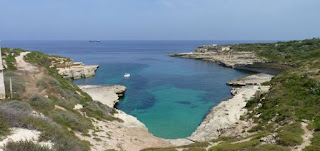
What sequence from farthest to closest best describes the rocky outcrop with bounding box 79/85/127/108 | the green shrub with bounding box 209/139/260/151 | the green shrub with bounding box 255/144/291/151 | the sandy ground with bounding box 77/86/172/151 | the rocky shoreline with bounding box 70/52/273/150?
1. the rocky outcrop with bounding box 79/85/127/108
2. the rocky shoreline with bounding box 70/52/273/150
3. the sandy ground with bounding box 77/86/172/151
4. the green shrub with bounding box 209/139/260/151
5. the green shrub with bounding box 255/144/291/151

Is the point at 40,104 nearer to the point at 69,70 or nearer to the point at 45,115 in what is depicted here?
the point at 45,115

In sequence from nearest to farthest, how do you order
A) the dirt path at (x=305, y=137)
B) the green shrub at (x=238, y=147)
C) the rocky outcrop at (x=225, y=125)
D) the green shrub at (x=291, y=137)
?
the dirt path at (x=305, y=137), the green shrub at (x=238, y=147), the green shrub at (x=291, y=137), the rocky outcrop at (x=225, y=125)

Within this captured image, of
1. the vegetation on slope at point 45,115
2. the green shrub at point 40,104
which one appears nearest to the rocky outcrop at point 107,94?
the vegetation on slope at point 45,115

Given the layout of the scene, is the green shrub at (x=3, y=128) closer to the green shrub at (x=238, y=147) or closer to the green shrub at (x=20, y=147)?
the green shrub at (x=20, y=147)

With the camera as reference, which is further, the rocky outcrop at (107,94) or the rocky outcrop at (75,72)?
the rocky outcrop at (75,72)

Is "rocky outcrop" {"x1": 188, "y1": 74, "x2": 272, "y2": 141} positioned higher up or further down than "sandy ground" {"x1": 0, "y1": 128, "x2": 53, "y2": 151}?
further down

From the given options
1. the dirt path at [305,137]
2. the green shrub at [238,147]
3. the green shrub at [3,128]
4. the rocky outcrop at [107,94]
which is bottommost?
the rocky outcrop at [107,94]

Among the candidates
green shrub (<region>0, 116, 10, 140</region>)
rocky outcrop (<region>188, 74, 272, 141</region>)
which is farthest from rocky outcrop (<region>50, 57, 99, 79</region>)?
green shrub (<region>0, 116, 10, 140</region>)

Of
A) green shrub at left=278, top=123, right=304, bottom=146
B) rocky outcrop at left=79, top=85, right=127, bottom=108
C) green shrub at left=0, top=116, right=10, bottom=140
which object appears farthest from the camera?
rocky outcrop at left=79, top=85, right=127, bottom=108

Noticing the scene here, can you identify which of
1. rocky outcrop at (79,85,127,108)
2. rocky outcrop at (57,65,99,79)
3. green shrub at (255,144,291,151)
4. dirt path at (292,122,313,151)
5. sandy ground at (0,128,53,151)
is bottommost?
rocky outcrop at (79,85,127,108)

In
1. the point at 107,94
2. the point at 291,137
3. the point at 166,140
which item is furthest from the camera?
the point at 107,94

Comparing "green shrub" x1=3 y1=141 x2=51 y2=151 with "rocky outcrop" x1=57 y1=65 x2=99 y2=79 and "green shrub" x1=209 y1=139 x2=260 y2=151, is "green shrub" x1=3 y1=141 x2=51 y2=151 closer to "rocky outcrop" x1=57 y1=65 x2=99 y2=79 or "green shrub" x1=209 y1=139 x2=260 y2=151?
"green shrub" x1=209 y1=139 x2=260 y2=151

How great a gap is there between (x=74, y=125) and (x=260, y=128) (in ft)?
51.0

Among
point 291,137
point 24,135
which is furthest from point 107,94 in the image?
point 291,137
